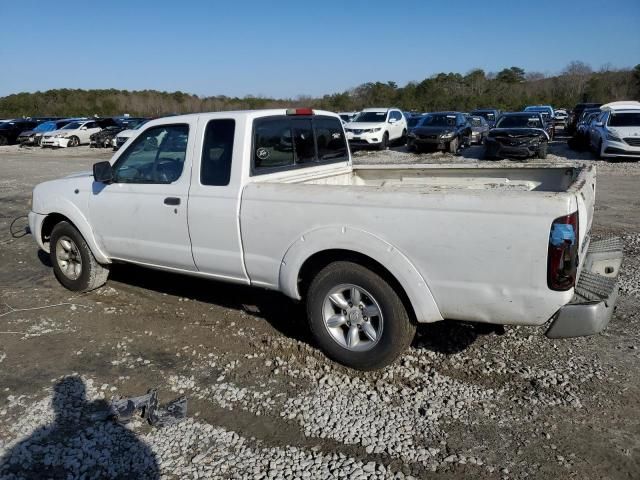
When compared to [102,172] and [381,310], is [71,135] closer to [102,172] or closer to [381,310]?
[102,172]

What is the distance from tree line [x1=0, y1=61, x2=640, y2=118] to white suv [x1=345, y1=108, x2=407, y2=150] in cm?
2080

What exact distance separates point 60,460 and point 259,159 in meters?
2.56

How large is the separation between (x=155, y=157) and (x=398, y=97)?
180ft

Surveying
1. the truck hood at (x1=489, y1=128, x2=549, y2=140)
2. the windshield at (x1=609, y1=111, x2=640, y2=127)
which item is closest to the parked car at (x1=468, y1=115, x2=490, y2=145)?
the truck hood at (x1=489, y1=128, x2=549, y2=140)

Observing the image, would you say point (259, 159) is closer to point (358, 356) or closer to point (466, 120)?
point (358, 356)

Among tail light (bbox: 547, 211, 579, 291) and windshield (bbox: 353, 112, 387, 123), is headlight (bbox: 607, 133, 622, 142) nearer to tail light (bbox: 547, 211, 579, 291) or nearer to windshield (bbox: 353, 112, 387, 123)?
windshield (bbox: 353, 112, 387, 123)

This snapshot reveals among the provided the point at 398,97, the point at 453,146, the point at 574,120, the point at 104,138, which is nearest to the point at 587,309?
the point at 453,146

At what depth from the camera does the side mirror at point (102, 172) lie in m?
4.90

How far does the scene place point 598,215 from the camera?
913 cm

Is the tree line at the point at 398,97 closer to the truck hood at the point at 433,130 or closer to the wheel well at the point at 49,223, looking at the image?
the truck hood at the point at 433,130

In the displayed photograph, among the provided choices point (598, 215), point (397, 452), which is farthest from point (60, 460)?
point (598, 215)

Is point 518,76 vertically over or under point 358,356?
over

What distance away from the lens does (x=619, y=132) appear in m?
16.2

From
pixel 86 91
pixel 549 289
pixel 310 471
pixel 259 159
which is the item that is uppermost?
pixel 86 91
